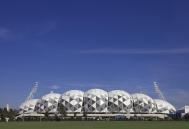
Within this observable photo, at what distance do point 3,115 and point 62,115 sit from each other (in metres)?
36.6

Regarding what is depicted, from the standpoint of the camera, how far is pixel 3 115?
155375 mm

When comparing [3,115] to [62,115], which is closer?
[3,115]

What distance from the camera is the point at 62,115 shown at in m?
186
